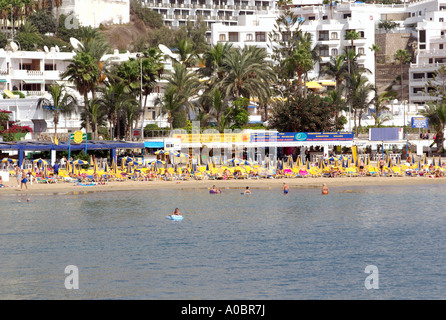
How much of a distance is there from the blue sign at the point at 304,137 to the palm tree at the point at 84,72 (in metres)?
14.6

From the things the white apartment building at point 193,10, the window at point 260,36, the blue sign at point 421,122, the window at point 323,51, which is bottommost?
the blue sign at point 421,122

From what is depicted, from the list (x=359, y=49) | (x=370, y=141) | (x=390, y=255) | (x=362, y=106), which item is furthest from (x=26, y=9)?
(x=390, y=255)

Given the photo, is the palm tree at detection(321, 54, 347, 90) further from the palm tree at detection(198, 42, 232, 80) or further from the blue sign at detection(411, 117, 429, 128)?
the blue sign at detection(411, 117, 429, 128)

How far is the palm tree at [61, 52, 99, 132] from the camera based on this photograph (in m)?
59.7

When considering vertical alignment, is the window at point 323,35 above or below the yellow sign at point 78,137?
above

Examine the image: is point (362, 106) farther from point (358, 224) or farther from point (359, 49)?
point (358, 224)

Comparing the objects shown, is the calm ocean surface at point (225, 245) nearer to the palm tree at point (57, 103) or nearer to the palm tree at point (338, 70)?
the palm tree at point (57, 103)

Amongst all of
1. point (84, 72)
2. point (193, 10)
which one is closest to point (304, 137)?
point (84, 72)

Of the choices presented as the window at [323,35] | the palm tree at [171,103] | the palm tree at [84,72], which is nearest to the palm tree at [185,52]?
the palm tree at [171,103]

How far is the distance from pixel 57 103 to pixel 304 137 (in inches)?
800

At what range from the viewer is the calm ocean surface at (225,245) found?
24.7 metres

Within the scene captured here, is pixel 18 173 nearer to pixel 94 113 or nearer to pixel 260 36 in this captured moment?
pixel 94 113

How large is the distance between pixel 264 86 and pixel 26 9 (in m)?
49.8
